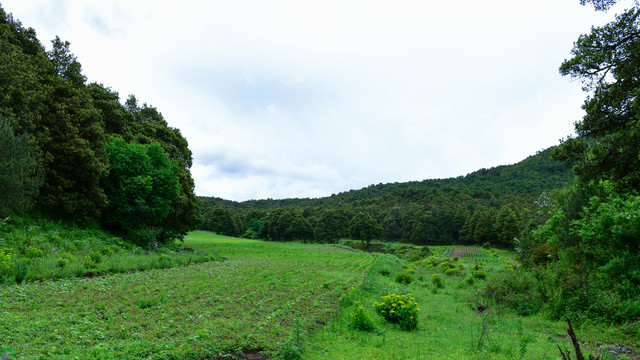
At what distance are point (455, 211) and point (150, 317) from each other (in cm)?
10091

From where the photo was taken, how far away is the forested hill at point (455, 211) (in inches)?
3155

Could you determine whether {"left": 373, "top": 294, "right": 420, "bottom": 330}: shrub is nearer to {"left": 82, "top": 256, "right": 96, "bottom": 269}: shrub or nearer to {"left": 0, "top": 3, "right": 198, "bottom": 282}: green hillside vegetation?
{"left": 0, "top": 3, "right": 198, "bottom": 282}: green hillside vegetation

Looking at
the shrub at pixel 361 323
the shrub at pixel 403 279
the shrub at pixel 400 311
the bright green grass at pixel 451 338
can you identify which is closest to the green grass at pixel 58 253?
the bright green grass at pixel 451 338

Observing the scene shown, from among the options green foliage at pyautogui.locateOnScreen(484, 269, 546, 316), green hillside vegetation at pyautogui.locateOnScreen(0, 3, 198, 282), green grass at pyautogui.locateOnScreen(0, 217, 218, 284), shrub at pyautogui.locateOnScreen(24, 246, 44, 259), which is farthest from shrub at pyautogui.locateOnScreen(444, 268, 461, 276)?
shrub at pyautogui.locateOnScreen(24, 246, 44, 259)

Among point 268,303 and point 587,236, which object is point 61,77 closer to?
point 268,303

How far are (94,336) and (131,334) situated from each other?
Answer: 0.72m

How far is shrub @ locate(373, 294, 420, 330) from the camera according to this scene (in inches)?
436

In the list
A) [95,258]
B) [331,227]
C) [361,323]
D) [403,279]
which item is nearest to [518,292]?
[403,279]

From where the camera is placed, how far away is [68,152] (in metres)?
20.8

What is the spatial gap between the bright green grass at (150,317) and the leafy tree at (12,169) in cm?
661

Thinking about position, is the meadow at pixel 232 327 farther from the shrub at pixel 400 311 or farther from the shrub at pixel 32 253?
the shrub at pixel 32 253

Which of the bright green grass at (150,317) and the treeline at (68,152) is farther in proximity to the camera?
the treeline at (68,152)

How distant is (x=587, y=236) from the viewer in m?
15.1

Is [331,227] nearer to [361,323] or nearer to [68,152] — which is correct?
[68,152]
